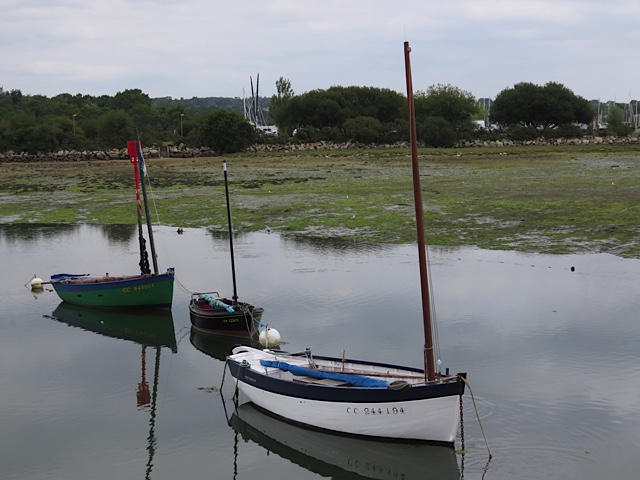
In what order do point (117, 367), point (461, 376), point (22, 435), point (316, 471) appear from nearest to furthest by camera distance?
point (461, 376), point (316, 471), point (22, 435), point (117, 367)

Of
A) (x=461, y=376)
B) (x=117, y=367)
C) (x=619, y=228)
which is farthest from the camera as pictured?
(x=619, y=228)

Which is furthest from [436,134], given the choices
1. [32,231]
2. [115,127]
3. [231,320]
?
[231,320]

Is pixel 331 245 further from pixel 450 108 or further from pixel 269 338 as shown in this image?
pixel 450 108

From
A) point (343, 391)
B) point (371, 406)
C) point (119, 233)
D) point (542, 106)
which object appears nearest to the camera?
point (371, 406)

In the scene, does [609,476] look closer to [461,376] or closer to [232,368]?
[461,376]

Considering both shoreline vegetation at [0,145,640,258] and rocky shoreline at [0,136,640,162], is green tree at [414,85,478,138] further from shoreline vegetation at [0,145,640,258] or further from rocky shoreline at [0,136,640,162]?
shoreline vegetation at [0,145,640,258]

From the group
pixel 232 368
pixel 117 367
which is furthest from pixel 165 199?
pixel 232 368

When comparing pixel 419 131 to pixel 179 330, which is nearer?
pixel 179 330

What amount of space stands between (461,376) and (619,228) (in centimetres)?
3086

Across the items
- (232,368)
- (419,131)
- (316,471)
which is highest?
(419,131)

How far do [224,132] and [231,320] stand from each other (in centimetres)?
9342

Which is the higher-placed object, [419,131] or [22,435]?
[419,131]

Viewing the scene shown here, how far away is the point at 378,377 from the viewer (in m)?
19.2

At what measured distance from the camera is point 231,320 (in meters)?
27.6
